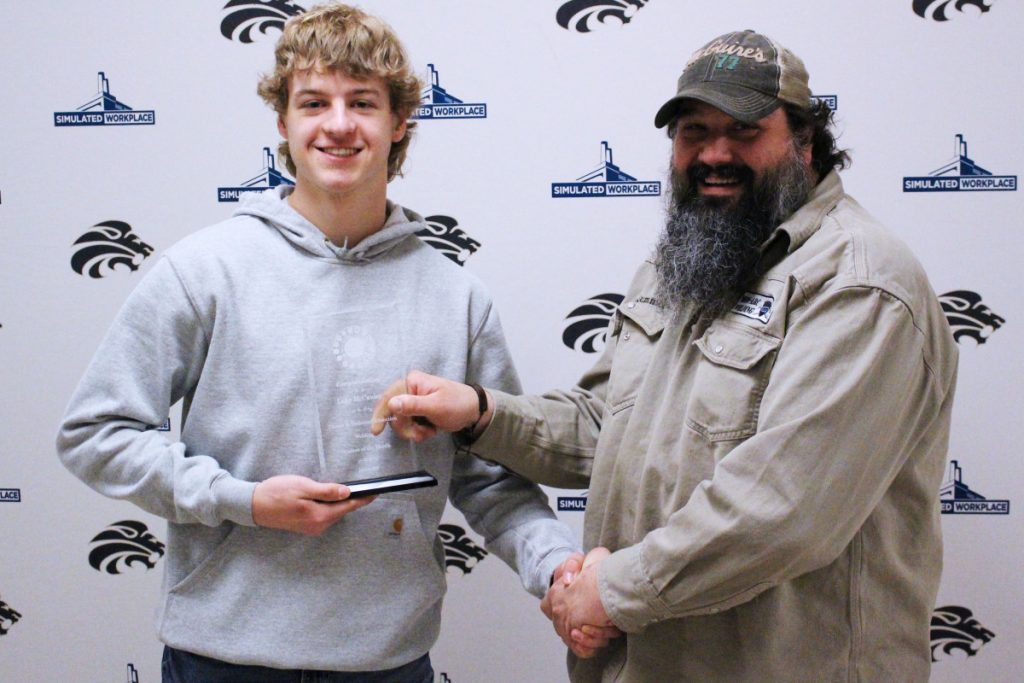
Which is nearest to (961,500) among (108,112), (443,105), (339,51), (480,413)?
(480,413)

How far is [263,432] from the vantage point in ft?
4.76

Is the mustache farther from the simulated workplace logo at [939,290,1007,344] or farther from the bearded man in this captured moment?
the simulated workplace logo at [939,290,1007,344]

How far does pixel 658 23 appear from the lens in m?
2.29

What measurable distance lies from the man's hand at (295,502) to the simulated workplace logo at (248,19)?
1.44 meters

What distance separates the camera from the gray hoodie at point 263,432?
142cm

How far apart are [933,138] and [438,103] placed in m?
1.25

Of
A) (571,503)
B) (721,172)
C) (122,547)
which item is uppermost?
(721,172)

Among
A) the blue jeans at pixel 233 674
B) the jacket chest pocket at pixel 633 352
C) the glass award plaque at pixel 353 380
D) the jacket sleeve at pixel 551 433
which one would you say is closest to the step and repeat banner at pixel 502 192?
the jacket sleeve at pixel 551 433

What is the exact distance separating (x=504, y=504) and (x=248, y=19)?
58.0 inches

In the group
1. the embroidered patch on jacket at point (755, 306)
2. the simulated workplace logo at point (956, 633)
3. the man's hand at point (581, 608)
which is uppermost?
the embroidered patch on jacket at point (755, 306)

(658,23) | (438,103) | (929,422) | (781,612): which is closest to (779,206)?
(929,422)

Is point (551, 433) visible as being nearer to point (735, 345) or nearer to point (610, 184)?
point (735, 345)

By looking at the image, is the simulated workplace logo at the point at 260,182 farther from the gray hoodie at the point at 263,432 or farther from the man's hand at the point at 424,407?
the man's hand at the point at 424,407

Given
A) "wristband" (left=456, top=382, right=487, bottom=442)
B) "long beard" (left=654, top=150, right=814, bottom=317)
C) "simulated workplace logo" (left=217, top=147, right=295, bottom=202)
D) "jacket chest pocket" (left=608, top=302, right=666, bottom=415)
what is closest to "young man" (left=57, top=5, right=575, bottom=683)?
"wristband" (left=456, top=382, right=487, bottom=442)
